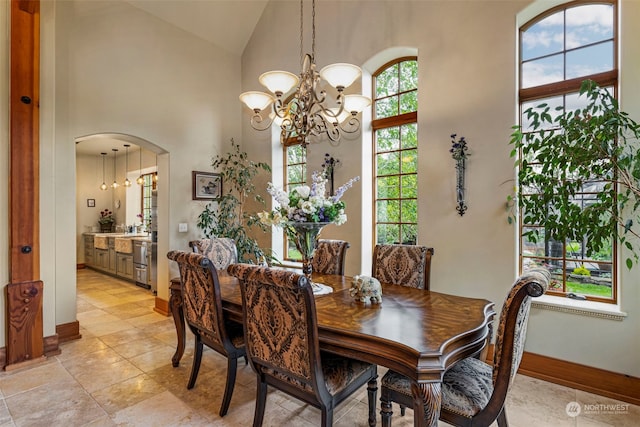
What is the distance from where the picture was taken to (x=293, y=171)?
190 inches

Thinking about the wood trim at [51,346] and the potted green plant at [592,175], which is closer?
the potted green plant at [592,175]

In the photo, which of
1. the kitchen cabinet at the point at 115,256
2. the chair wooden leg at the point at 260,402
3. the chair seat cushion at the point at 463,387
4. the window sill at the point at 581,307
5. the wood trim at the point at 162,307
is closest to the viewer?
the chair seat cushion at the point at 463,387

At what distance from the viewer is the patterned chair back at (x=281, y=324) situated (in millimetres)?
1501

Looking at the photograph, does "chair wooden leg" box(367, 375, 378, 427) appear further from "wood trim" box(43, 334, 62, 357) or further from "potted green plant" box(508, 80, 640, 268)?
"wood trim" box(43, 334, 62, 357)

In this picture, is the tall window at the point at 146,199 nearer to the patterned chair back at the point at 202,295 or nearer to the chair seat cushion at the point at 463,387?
the patterned chair back at the point at 202,295

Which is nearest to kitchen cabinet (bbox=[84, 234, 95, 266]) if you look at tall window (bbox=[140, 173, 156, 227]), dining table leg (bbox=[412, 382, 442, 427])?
tall window (bbox=[140, 173, 156, 227])

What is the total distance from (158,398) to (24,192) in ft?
7.27

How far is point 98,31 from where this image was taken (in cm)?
374

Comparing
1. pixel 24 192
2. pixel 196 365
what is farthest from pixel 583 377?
pixel 24 192

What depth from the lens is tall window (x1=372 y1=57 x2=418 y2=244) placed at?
365cm

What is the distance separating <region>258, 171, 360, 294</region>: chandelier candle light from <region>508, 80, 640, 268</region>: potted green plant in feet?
4.76

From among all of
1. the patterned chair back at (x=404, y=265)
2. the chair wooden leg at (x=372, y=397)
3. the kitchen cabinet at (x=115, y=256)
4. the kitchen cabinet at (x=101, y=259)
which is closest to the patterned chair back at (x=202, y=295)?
the chair wooden leg at (x=372, y=397)

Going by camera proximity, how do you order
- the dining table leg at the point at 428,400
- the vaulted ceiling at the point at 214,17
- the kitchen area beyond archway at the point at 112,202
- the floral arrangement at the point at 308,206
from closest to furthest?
1. the dining table leg at the point at 428,400
2. the floral arrangement at the point at 308,206
3. the vaulted ceiling at the point at 214,17
4. the kitchen area beyond archway at the point at 112,202

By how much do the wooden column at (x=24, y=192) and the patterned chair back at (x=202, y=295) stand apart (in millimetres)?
1659
